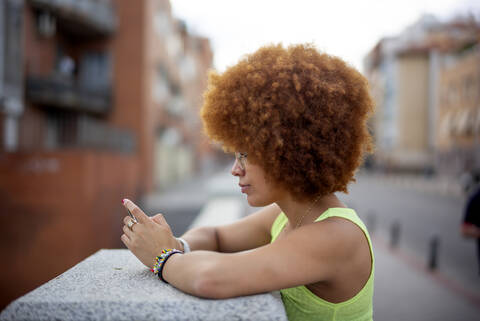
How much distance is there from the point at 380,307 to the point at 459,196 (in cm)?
1925

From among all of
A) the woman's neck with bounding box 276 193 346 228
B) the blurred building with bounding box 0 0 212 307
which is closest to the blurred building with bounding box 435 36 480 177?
the blurred building with bounding box 0 0 212 307

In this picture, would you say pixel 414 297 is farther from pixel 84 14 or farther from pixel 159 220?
pixel 84 14

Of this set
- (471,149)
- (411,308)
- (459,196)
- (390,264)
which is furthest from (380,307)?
(471,149)

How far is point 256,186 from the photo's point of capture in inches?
61.7

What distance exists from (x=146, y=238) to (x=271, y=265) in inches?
20.5

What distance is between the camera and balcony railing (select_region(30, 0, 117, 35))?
14.1 metres

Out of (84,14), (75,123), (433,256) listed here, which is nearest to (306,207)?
(433,256)

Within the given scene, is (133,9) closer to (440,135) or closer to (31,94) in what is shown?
(31,94)

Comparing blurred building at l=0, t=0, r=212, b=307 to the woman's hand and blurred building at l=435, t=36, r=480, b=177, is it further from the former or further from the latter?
blurred building at l=435, t=36, r=480, b=177

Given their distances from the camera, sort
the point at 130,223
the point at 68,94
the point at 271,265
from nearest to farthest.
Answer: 1. the point at 271,265
2. the point at 130,223
3. the point at 68,94

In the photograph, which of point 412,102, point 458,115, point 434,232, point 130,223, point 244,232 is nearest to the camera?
point 130,223

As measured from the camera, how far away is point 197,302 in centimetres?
116

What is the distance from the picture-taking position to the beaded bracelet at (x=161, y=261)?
1414 mm

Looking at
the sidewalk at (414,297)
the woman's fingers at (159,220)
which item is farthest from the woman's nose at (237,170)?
the sidewalk at (414,297)
